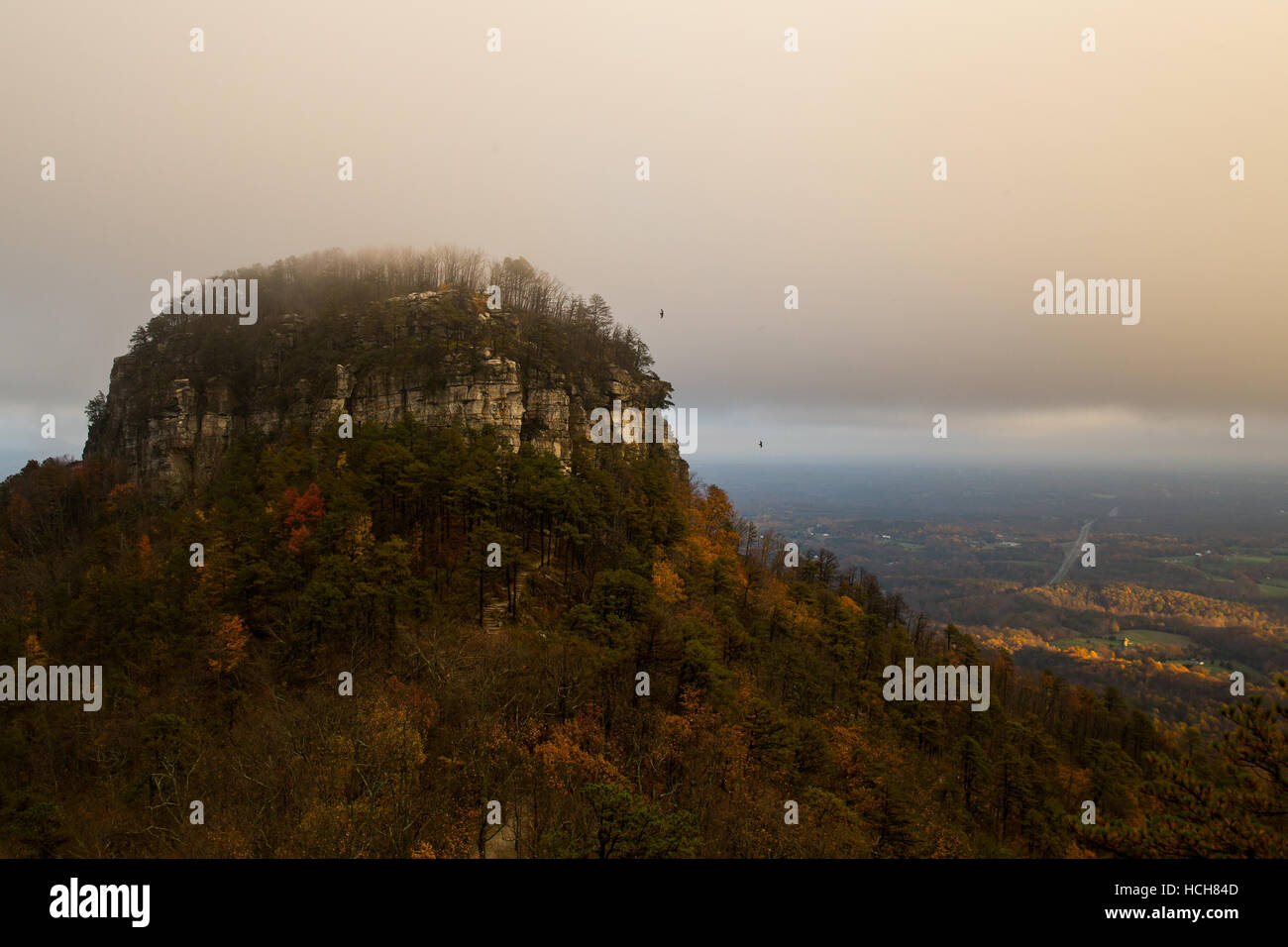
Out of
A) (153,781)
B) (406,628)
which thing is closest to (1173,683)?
(406,628)

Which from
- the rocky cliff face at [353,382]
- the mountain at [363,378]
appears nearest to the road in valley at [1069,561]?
the rocky cliff face at [353,382]

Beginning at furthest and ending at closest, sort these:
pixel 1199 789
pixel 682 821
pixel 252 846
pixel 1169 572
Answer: pixel 1169 572 → pixel 252 846 → pixel 682 821 → pixel 1199 789

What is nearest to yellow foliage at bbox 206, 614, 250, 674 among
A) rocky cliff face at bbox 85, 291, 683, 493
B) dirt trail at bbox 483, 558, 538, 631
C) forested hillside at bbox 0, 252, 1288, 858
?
forested hillside at bbox 0, 252, 1288, 858

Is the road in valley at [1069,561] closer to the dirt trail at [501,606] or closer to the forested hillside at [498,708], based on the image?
the forested hillside at [498,708]

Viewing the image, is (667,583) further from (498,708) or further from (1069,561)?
(1069,561)
